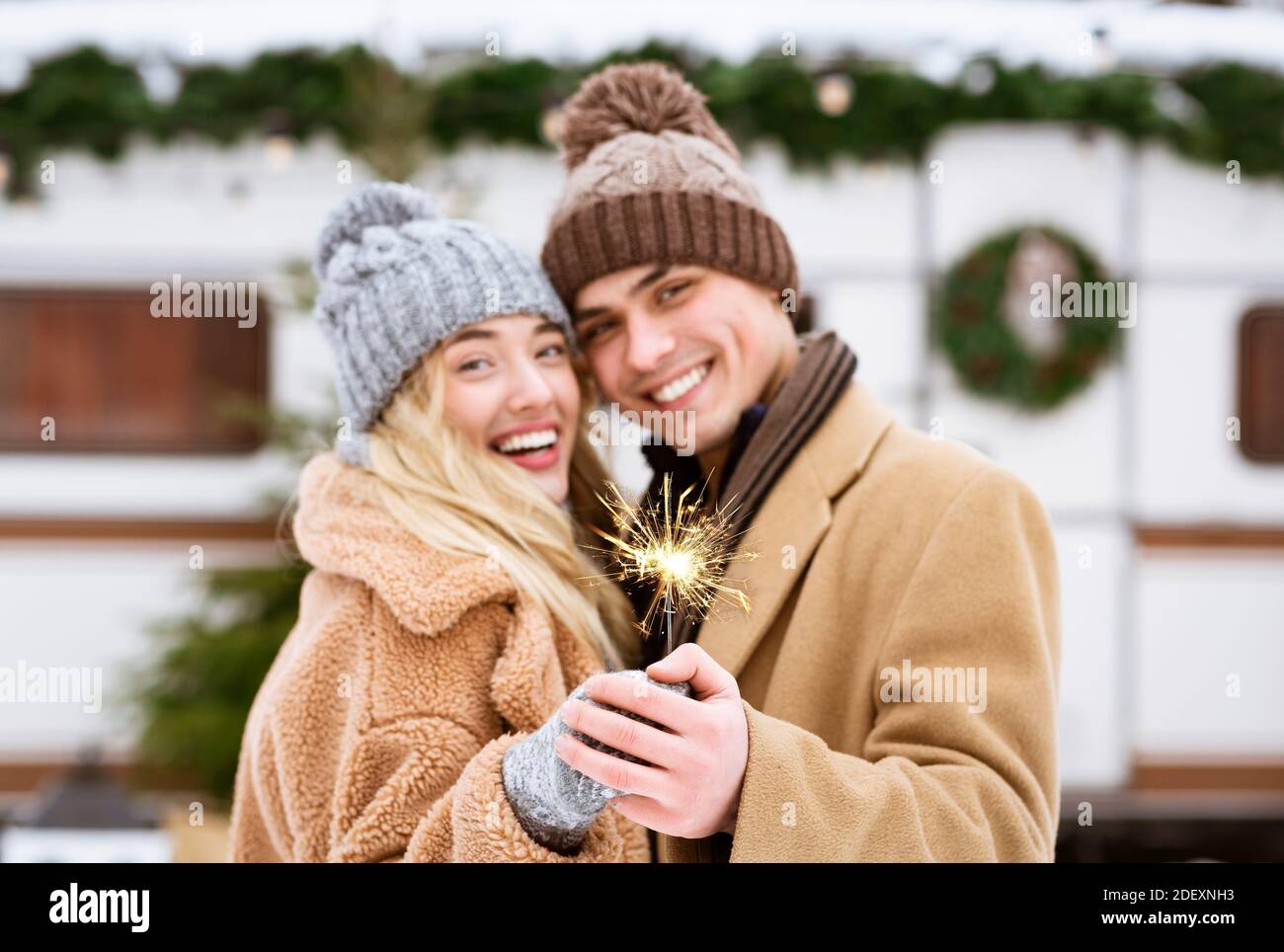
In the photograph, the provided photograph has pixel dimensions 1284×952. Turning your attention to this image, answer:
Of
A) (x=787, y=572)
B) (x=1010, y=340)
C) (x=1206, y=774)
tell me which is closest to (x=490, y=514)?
(x=787, y=572)

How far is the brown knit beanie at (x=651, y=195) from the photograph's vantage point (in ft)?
4.09

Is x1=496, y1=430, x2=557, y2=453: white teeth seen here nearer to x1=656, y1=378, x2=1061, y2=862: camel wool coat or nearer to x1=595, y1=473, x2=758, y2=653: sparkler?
x1=595, y1=473, x2=758, y2=653: sparkler

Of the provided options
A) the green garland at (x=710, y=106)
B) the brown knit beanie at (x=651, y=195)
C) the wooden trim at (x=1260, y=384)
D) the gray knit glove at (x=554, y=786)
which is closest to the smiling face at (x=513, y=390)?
the brown knit beanie at (x=651, y=195)

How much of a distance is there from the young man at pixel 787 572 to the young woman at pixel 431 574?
0.37 ft

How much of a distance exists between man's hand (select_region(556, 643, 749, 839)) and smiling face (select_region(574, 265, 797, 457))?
452 mm

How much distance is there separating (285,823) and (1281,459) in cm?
453

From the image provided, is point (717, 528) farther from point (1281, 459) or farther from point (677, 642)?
point (1281, 459)

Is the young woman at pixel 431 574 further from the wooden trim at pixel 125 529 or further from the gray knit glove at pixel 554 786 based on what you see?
the wooden trim at pixel 125 529

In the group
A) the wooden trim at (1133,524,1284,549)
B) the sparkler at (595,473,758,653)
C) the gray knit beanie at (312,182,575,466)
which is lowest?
the wooden trim at (1133,524,1284,549)

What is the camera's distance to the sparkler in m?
1.02

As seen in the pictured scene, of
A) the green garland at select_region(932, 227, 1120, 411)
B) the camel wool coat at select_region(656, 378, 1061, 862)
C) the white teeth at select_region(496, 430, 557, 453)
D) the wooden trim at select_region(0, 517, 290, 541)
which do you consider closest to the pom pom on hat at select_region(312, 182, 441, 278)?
the white teeth at select_region(496, 430, 557, 453)

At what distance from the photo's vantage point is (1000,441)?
14.3 feet

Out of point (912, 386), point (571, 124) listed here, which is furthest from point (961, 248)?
point (571, 124)

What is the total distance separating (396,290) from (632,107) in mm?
386
